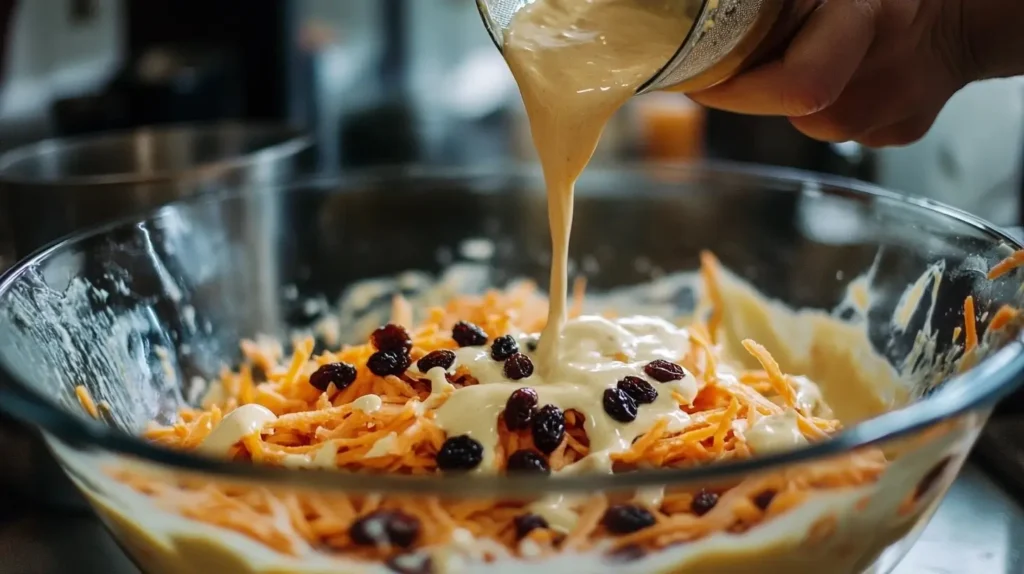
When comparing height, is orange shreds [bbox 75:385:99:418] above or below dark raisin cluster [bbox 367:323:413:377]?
above

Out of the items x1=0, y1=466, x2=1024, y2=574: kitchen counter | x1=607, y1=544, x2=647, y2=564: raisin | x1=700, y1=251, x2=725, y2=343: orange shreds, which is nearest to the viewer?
x1=607, y1=544, x2=647, y2=564: raisin

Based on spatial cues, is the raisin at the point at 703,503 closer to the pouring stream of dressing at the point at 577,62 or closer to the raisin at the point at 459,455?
the raisin at the point at 459,455

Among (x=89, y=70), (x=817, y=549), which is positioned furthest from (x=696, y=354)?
(x=89, y=70)

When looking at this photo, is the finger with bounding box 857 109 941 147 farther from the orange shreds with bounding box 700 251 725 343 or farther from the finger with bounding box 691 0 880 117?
the orange shreds with bounding box 700 251 725 343

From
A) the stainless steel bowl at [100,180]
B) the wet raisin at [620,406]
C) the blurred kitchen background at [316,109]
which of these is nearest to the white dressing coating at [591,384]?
the wet raisin at [620,406]

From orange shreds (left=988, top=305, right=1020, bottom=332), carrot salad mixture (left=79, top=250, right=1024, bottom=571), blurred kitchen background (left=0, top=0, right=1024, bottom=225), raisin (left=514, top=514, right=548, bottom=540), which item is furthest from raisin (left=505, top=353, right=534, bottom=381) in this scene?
blurred kitchen background (left=0, top=0, right=1024, bottom=225)

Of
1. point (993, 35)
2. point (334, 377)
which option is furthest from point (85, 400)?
point (993, 35)
